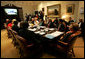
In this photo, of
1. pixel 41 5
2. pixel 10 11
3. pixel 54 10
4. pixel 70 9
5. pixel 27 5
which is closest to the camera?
pixel 70 9

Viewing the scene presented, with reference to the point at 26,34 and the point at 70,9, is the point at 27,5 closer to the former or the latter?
the point at 70,9

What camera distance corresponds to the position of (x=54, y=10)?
5.64m

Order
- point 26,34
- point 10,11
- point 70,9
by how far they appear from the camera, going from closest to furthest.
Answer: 1. point 26,34
2. point 70,9
3. point 10,11

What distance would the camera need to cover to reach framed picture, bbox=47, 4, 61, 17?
5.36 m

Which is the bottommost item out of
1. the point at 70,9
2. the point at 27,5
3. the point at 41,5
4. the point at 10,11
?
the point at 70,9

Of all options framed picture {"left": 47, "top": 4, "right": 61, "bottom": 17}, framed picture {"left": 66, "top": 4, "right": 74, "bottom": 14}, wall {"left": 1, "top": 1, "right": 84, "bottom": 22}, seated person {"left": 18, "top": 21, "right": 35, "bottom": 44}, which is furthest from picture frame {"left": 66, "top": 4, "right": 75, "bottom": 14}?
seated person {"left": 18, "top": 21, "right": 35, "bottom": 44}

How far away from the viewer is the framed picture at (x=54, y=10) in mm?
5357

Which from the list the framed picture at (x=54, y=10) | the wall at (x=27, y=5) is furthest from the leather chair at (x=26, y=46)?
the wall at (x=27, y=5)

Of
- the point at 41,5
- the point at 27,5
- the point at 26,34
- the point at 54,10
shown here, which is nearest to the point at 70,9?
the point at 54,10

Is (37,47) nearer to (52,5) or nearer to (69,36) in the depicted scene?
(69,36)

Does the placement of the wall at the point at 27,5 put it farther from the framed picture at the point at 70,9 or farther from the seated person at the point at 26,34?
the seated person at the point at 26,34

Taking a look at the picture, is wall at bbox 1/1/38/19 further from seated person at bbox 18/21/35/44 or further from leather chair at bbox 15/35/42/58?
leather chair at bbox 15/35/42/58

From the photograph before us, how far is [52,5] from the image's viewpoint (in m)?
5.74

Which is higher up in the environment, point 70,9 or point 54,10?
point 54,10
